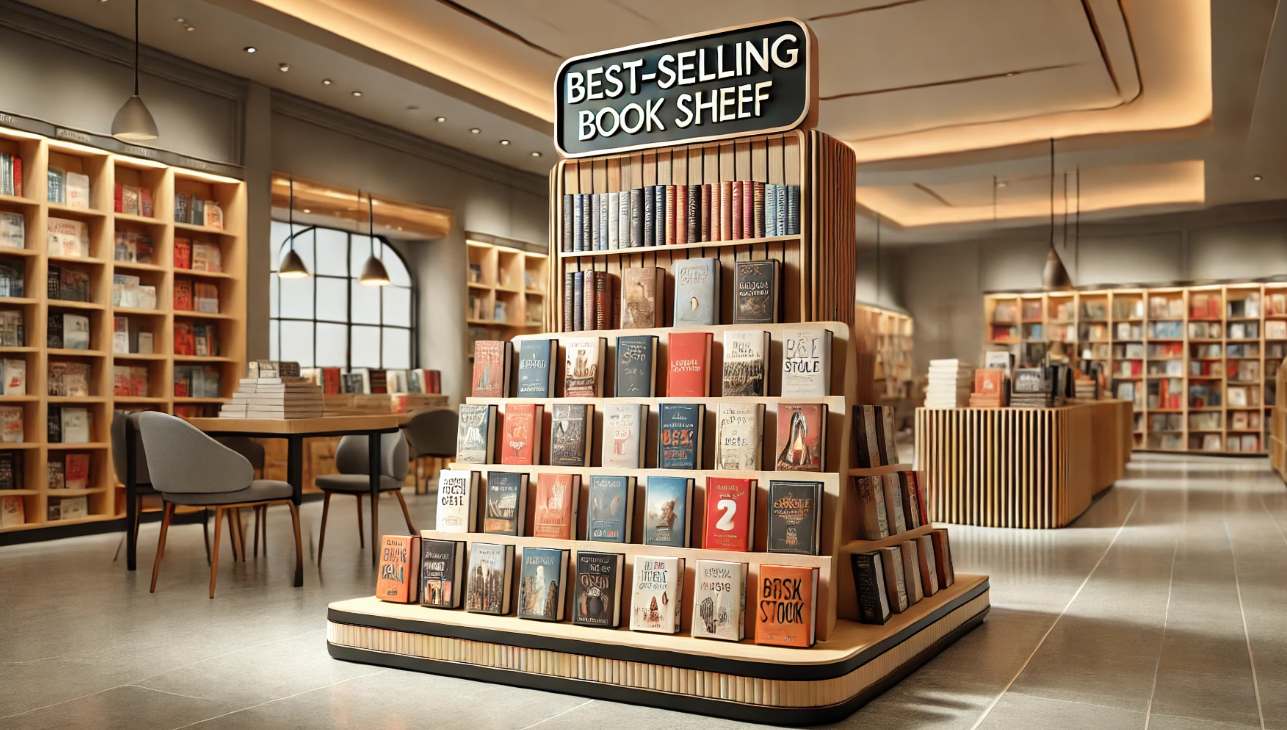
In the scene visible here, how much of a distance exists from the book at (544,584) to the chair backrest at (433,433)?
440 centimetres

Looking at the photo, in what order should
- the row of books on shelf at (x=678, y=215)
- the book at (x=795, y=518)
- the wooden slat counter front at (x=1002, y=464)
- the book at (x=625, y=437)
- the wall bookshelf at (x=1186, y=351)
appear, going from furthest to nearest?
the wall bookshelf at (x=1186, y=351), the wooden slat counter front at (x=1002, y=464), the row of books on shelf at (x=678, y=215), the book at (x=625, y=437), the book at (x=795, y=518)

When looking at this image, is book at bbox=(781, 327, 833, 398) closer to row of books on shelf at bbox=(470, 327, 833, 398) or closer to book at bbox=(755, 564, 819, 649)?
row of books on shelf at bbox=(470, 327, 833, 398)

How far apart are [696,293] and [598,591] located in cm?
117

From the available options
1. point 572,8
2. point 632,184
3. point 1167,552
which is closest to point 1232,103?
point 1167,552

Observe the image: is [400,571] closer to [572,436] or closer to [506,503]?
[506,503]

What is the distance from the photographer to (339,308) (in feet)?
35.0

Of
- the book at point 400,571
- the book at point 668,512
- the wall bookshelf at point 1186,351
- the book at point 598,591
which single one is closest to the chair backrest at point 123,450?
the book at point 400,571

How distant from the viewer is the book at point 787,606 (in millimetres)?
3078

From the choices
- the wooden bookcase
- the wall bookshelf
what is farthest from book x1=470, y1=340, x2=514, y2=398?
the wall bookshelf

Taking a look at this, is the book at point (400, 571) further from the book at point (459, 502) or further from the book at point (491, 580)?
the book at point (491, 580)

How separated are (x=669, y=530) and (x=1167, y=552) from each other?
409 cm

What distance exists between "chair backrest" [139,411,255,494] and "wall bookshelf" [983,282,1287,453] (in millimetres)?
12426

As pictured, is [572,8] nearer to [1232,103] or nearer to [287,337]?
[287,337]

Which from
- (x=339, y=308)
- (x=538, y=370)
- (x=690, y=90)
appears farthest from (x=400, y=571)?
(x=339, y=308)
